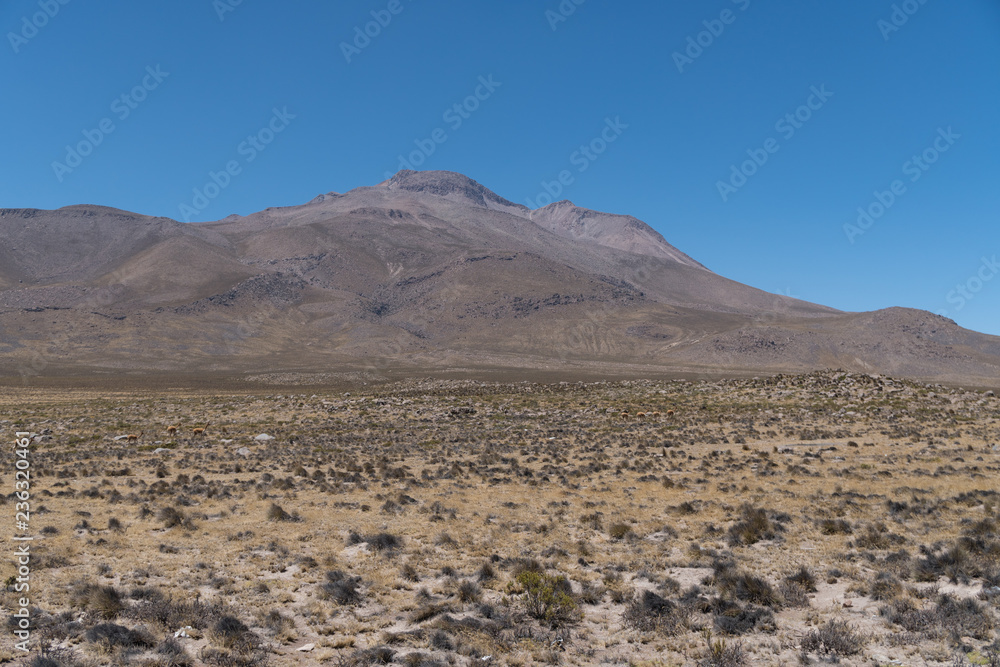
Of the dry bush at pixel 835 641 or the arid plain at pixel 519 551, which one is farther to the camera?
the arid plain at pixel 519 551

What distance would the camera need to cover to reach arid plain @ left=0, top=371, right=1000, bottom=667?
301 inches

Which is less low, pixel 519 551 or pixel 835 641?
pixel 835 641

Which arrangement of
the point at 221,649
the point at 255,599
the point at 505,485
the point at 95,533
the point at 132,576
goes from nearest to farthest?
the point at 221,649, the point at 255,599, the point at 132,576, the point at 95,533, the point at 505,485

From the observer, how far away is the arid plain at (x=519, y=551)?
7645mm

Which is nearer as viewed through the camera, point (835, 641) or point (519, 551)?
point (835, 641)

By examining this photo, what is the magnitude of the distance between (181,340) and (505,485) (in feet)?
527

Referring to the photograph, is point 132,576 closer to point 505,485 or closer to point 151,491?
point 151,491

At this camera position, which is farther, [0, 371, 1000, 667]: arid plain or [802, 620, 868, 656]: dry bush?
[0, 371, 1000, 667]: arid plain

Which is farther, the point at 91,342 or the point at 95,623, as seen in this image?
the point at 91,342

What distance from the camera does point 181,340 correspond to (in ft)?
512

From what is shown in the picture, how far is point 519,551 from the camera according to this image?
1168 cm

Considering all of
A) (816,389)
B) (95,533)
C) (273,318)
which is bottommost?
(95,533)

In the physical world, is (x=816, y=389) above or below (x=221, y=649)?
above

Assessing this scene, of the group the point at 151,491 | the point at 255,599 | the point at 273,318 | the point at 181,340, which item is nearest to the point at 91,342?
the point at 181,340
